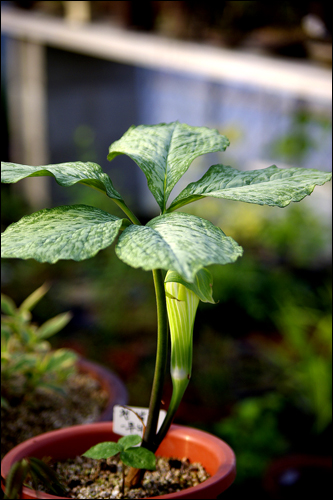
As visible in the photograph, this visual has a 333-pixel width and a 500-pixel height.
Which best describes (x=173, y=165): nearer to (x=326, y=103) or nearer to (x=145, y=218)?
(x=326, y=103)

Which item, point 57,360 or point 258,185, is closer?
point 258,185

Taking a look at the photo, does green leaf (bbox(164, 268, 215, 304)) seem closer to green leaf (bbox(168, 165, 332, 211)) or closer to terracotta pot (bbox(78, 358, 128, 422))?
green leaf (bbox(168, 165, 332, 211))

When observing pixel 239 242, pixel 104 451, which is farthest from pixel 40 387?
pixel 239 242

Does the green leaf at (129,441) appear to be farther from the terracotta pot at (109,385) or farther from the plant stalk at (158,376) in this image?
the terracotta pot at (109,385)

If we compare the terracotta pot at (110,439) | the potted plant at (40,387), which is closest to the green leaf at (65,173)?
the terracotta pot at (110,439)

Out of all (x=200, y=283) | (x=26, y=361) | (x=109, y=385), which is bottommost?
(x=109, y=385)

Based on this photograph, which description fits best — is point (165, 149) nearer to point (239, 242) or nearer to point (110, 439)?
point (110, 439)

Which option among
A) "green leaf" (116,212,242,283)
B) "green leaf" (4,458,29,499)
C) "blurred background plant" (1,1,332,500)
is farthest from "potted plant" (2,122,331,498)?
"blurred background plant" (1,1,332,500)

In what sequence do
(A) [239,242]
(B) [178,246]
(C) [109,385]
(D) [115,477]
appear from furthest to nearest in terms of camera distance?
1. (A) [239,242]
2. (C) [109,385]
3. (D) [115,477]
4. (B) [178,246]
